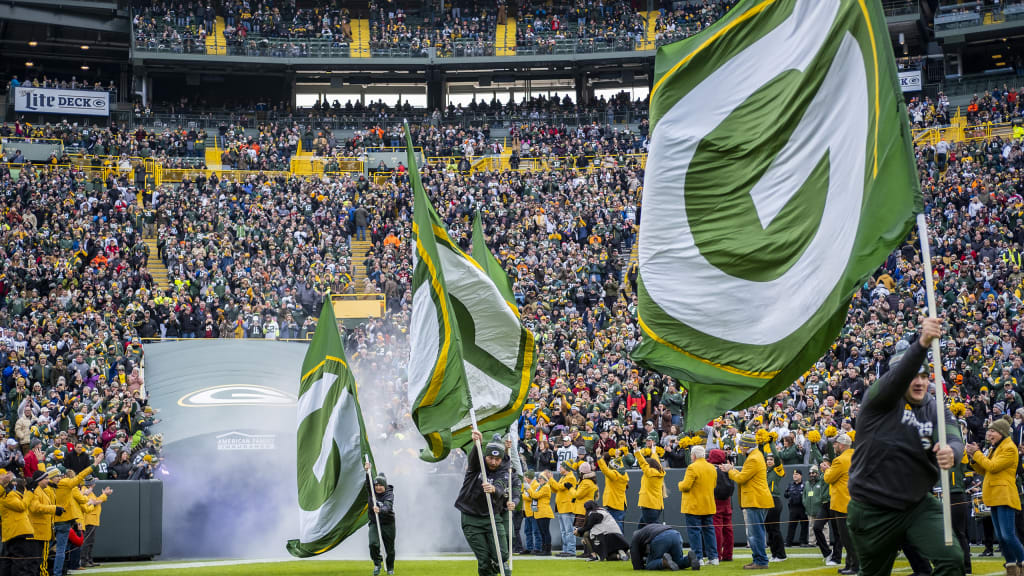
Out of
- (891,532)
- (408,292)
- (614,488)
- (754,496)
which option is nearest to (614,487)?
(614,488)

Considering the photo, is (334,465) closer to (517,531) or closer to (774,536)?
(517,531)

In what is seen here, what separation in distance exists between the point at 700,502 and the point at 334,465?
4866 millimetres

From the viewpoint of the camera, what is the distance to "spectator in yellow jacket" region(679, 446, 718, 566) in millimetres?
14555

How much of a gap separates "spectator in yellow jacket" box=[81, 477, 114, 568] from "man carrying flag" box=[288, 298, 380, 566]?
11.1 feet

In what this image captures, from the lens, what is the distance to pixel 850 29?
6.79 metres

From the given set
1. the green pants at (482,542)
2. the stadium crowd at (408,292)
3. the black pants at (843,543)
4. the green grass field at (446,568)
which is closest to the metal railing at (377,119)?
the stadium crowd at (408,292)

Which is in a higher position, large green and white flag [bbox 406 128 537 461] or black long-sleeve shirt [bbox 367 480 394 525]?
large green and white flag [bbox 406 128 537 461]

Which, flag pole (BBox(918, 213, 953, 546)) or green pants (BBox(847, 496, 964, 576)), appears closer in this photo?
flag pole (BBox(918, 213, 953, 546))

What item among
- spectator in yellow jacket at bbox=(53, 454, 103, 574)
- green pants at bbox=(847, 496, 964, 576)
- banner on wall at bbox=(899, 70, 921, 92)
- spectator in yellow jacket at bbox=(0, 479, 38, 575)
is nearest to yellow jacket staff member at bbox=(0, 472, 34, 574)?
spectator in yellow jacket at bbox=(0, 479, 38, 575)

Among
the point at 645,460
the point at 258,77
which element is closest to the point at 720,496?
the point at 645,460

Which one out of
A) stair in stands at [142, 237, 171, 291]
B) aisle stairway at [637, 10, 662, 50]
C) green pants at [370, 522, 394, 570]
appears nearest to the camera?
green pants at [370, 522, 394, 570]

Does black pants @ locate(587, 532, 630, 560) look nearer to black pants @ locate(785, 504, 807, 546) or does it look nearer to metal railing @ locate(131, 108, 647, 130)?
black pants @ locate(785, 504, 807, 546)

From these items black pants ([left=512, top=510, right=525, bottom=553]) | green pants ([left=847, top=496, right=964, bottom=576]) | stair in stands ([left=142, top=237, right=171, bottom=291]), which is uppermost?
green pants ([left=847, top=496, right=964, bottom=576])

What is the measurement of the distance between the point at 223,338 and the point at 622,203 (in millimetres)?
14439
